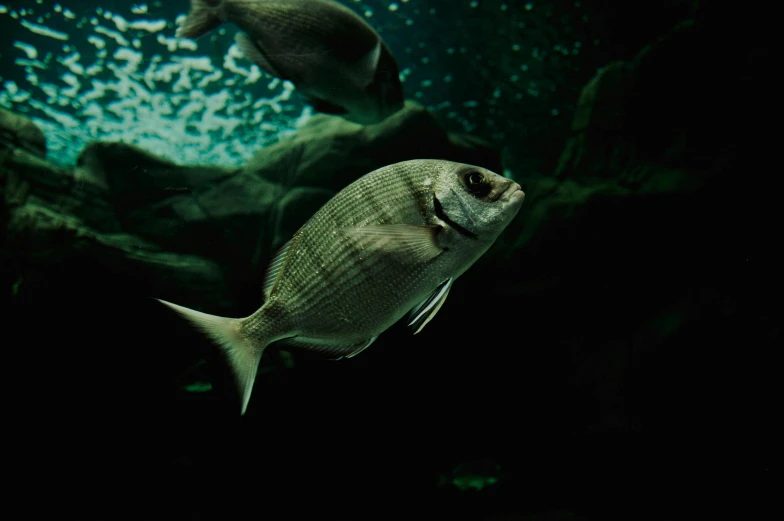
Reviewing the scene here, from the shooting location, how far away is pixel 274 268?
4.81 feet

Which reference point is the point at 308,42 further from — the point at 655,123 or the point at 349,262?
the point at 655,123

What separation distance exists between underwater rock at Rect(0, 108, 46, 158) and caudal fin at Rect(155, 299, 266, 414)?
11.9 feet

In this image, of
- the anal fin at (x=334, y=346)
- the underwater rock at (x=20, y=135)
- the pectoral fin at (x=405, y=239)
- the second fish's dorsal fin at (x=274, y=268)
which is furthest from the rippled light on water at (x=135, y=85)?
the pectoral fin at (x=405, y=239)

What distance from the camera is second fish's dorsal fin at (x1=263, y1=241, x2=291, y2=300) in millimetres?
1439

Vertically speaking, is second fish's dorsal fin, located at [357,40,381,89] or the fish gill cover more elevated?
second fish's dorsal fin, located at [357,40,381,89]

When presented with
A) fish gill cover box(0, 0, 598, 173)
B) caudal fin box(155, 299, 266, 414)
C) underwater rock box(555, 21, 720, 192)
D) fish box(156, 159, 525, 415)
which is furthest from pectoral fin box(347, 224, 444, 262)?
fish gill cover box(0, 0, 598, 173)

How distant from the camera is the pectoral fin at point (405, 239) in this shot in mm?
1169

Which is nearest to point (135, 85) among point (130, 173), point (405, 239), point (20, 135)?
point (20, 135)

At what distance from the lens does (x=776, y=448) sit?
289 cm

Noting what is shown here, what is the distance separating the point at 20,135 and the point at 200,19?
3.01m

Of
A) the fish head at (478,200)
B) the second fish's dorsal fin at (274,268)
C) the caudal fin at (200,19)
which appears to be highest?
the caudal fin at (200,19)

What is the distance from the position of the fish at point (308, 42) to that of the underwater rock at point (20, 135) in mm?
2821

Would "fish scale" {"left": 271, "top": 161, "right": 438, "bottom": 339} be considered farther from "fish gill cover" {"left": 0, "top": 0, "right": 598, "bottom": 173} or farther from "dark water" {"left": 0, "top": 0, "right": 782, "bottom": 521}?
"fish gill cover" {"left": 0, "top": 0, "right": 598, "bottom": 173}

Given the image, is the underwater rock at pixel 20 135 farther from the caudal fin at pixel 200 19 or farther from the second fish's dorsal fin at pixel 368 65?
the second fish's dorsal fin at pixel 368 65
